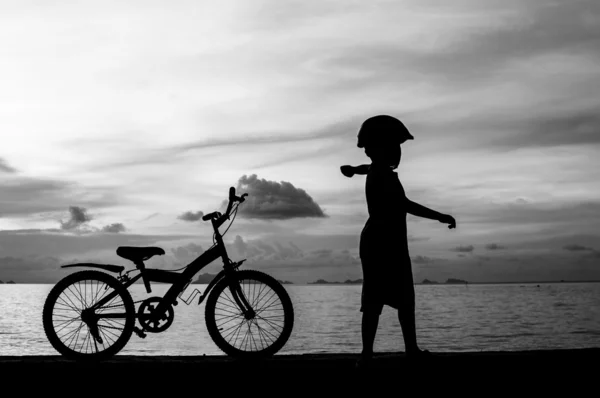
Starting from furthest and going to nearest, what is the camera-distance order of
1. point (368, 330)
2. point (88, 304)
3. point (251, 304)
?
point (88, 304), point (251, 304), point (368, 330)

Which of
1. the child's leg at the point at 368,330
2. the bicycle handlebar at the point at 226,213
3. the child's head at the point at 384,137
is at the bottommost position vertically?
the child's leg at the point at 368,330

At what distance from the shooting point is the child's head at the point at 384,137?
6.29m

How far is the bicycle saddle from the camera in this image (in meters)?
7.80

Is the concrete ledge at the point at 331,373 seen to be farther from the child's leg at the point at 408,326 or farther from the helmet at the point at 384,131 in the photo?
the helmet at the point at 384,131

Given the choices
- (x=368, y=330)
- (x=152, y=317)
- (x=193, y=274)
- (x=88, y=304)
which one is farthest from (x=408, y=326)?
(x=88, y=304)

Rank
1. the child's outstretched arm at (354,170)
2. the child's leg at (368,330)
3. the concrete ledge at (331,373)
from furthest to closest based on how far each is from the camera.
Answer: the child's outstretched arm at (354,170) → the child's leg at (368,330) → the concrete ledge at (331,373)

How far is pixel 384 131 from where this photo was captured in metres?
6.28

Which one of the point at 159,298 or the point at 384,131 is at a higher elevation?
the point at 384,131

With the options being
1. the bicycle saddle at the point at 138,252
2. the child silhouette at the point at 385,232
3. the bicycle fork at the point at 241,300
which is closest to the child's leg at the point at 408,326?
the child silhouette at the point at 385,232

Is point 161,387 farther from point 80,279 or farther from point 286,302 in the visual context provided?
point 80,279

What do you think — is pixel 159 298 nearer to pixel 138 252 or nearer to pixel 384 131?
pixel 138 252

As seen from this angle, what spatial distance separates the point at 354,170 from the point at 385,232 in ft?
2.28

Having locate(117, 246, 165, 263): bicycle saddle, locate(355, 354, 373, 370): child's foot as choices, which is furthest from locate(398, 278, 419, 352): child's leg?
locate(117, 246, 165, 263): bicycle saddle

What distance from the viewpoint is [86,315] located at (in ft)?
26.2
